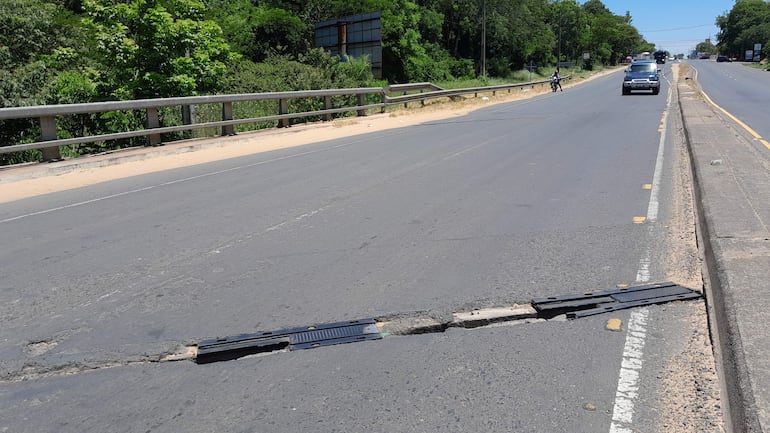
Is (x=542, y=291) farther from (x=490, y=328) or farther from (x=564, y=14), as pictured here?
(x=564, y=14)

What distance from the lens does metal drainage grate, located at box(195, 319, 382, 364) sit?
13.1 feet

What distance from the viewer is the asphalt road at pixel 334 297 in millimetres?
3348

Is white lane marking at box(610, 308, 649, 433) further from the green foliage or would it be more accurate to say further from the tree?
the green foliage

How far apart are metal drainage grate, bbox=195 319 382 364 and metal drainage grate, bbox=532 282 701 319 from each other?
1.31 metres

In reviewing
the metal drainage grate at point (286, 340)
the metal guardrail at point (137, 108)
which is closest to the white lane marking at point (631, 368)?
the metal drainage grate at point (286, 340)

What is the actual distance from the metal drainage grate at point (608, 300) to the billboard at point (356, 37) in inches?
1351

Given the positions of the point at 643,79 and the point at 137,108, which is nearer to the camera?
the point at 137,108

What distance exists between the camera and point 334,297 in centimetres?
492

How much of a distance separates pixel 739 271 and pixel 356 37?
3738 cm

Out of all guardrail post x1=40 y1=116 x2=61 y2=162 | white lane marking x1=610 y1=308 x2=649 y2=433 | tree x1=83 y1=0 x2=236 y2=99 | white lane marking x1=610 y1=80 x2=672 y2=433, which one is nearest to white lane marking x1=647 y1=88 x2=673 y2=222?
white lane marking x1=610 y1=80 x2=672 y2=433

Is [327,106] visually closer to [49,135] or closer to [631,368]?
[49,135]

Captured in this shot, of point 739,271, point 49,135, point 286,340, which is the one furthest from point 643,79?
point 286,340

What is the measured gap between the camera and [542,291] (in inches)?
196

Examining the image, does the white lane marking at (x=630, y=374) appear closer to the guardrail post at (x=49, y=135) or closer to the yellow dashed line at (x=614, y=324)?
the yellow dashed line at (x=614, y=324)
